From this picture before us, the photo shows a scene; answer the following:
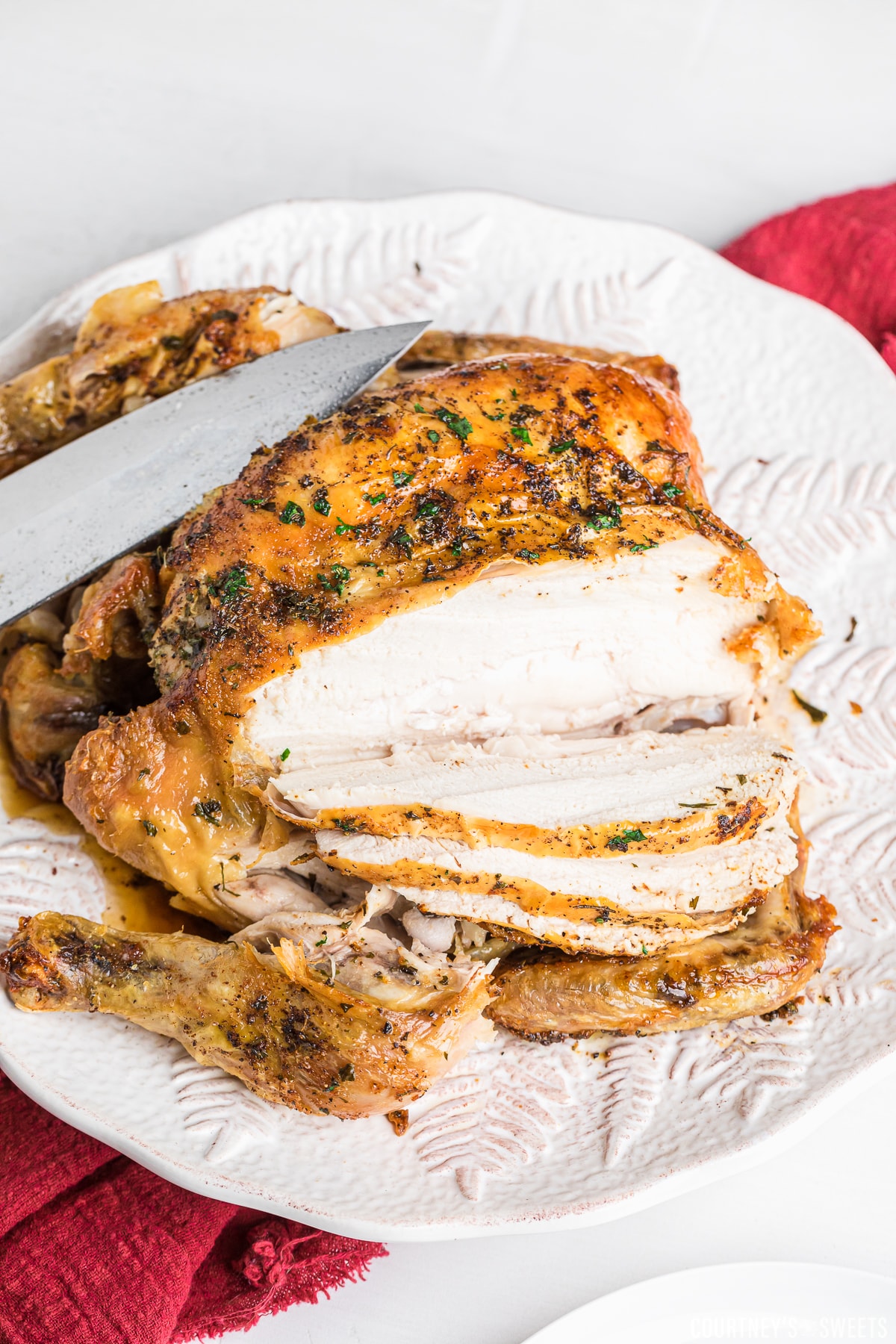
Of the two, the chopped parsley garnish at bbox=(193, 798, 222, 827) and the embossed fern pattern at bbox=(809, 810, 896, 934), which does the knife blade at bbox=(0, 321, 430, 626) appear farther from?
the embossed fern pattern at bbox=(809, 810, 896, 934)

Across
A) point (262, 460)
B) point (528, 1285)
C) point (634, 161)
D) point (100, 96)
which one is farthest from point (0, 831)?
point (634, 161)

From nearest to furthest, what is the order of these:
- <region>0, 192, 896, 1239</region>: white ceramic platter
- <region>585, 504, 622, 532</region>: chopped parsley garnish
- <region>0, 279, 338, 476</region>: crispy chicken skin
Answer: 1. <region>0, 192, 896, 1239</region>: white ceramic platter
2. <region>585, 504, 622, 532</region>: chopped parsley garnish
3. <region>0, 279, 338, 476</region>: crispy chicken skin

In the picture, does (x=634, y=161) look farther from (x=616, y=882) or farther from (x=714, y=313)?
(x=616, y=882)

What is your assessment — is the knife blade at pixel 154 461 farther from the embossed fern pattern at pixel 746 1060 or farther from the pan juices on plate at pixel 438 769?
the embossed fern pattern at pixel 746 1060

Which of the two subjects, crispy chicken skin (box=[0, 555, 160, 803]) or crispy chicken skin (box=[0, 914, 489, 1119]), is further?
crispy chicken skin (box=[0, 555, 160, 803])

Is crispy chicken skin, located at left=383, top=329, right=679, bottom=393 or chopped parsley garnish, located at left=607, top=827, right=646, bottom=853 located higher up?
crispy chicken skin, located at left=383, top=329, right=679, bottom=393

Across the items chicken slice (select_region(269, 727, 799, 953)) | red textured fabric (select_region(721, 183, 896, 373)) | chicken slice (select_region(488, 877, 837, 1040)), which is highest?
red textured fabric (select_region(721, 183, 896, 373))

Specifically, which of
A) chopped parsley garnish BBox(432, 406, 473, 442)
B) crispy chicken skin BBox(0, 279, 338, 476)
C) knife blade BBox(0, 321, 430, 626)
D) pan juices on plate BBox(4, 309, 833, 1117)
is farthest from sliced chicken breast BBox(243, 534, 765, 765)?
crispy chicken skin BBox(0, 279, 338, 476)

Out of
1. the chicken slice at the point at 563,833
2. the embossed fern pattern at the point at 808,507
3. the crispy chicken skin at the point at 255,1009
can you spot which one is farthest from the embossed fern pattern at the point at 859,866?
the crispy chicken skin at the point at 255,1009
